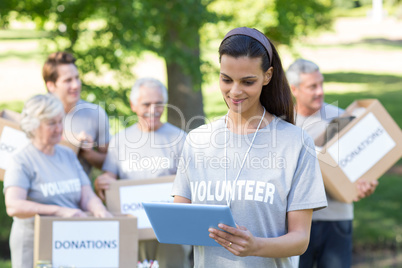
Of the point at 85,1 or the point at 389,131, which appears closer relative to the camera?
the point at 389,131

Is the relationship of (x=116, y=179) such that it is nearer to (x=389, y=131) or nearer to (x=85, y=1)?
(x=389, y=131)

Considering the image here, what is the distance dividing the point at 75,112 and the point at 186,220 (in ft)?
8.36

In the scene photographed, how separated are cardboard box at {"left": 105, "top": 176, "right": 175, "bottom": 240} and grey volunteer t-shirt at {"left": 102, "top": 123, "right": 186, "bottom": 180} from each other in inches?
6.4

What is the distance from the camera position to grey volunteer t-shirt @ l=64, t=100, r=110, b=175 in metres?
4.56

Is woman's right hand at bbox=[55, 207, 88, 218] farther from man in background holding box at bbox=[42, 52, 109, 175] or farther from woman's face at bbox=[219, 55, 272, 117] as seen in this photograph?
woman's face at bbox=[219, 55, 272, 117]

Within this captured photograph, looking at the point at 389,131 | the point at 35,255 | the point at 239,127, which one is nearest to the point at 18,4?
the point at 35,255

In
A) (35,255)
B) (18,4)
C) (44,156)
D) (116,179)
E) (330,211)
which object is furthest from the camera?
(18,4)

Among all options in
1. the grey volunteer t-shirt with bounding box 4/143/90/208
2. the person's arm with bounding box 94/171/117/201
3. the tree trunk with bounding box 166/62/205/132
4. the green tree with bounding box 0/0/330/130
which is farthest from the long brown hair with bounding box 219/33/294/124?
the tree trunk with bounding box 166/62/205/132

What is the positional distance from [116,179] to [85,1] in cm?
324

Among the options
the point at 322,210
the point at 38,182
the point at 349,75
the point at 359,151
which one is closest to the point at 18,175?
the point at 38,182

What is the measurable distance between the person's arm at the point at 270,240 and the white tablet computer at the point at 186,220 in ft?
0.15

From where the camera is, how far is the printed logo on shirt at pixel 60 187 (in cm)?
382

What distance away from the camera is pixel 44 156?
Result: 12.8ft

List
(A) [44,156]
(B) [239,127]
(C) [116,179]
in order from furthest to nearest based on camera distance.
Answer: (C) [116,179], (A) [44,156], (B) [239,127]
